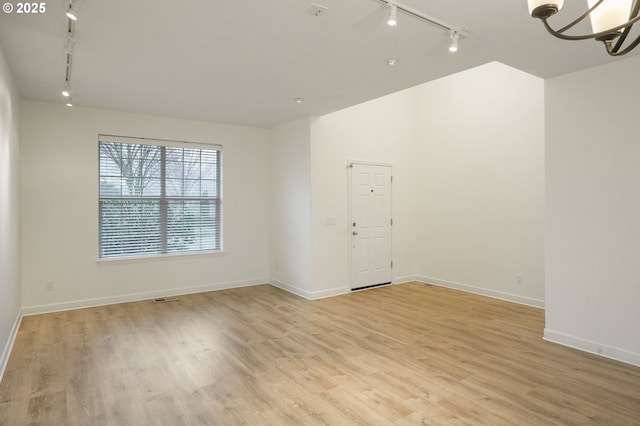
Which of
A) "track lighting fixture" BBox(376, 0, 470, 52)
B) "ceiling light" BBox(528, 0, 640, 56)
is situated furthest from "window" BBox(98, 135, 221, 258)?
"ceiling light" BBox(528, 0, 640, 56)

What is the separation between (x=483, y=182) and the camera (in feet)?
18.7

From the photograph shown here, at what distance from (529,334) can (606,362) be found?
762mm

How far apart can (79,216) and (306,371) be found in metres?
3.90

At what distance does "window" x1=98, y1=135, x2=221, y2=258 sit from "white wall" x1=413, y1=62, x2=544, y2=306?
12.2ft

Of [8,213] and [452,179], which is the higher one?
[452,179]

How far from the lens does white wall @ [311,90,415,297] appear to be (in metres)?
5.57

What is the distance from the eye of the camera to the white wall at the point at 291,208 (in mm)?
5574

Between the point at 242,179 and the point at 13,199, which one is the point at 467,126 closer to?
the point at 242,179

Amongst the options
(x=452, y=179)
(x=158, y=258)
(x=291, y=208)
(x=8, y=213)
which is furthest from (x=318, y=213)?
(x=8, y=213)

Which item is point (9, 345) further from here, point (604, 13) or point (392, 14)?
point (604, 13)

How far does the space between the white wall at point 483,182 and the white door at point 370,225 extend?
0.80 m

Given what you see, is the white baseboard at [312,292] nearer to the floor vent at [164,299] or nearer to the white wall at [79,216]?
the white wall at [79,216]

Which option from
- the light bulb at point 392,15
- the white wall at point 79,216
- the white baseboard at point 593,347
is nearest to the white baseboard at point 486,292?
the white baseboard at point 593,347

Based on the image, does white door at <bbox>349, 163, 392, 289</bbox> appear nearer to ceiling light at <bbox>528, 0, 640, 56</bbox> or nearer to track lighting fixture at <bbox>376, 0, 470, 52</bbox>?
track lighting fixture at <bbox>376, 0, 470, 52</bbox>
